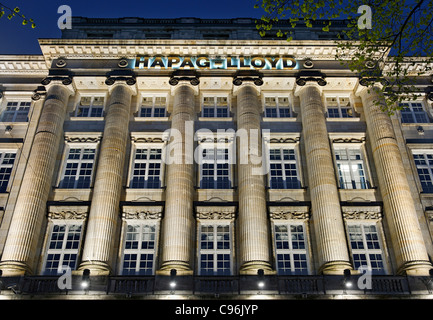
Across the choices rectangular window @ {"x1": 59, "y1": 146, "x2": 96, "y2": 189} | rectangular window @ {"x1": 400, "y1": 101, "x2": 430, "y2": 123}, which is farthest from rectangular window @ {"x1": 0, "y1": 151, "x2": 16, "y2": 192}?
rectangular window @ {"x1": 400, "y1": 101, "x2": 430, "y2": 123}

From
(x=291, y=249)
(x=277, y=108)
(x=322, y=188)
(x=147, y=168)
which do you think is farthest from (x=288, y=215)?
(x=147, y=168)

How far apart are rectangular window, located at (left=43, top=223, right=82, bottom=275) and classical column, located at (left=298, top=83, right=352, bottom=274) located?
15.3 m

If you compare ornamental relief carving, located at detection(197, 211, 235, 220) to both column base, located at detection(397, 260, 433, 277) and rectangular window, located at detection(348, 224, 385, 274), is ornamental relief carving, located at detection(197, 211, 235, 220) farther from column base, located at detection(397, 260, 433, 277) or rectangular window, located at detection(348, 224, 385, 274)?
column base, located at detection(397, 260, 433, 277)

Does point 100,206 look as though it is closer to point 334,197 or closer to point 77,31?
point 334,197

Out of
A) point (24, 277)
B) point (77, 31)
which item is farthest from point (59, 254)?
point (77, 31)

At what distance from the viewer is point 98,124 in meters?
33.7

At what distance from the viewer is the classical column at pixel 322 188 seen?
1034 inches

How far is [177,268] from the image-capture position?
25625 millimetres

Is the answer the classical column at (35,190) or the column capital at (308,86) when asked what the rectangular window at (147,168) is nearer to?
the classical column at (35,190)

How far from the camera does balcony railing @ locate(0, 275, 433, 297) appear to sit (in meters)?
24.0

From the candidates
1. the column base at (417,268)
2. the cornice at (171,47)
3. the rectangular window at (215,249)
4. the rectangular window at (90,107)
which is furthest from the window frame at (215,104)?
the column base at (417,268)

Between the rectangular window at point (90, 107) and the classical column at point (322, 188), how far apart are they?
16.3 metres

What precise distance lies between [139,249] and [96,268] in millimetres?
3115
